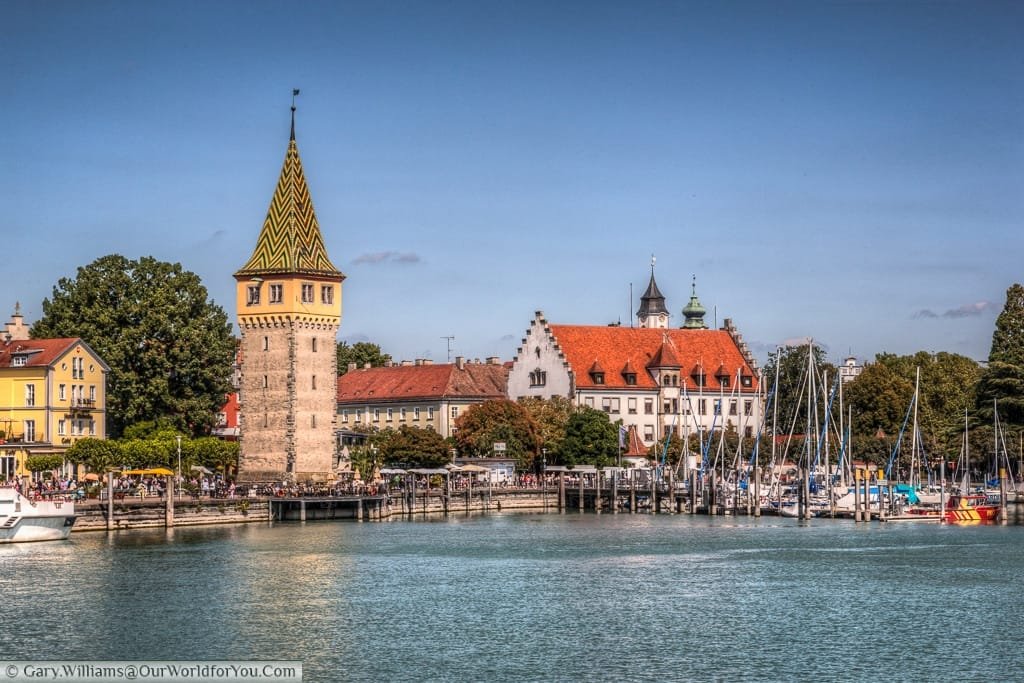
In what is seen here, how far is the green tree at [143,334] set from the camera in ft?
327

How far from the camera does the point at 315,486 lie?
3656 inches

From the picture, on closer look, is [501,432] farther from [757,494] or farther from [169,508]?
[169,508]

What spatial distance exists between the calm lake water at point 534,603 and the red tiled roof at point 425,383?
48416 millimetres

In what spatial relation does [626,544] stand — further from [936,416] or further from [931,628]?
[936,416]

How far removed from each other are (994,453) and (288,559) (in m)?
56.5

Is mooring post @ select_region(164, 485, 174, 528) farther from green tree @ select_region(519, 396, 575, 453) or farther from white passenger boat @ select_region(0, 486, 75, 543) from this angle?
green tree @ select_region(519, 396, 575, 453)

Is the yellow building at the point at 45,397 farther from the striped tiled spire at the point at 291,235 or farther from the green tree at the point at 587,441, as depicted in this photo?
the green tree at the point at 587,441

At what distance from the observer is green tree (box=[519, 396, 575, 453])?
113375mm

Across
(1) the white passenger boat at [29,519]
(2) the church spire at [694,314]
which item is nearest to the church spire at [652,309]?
(2) the church spire at [694,314]

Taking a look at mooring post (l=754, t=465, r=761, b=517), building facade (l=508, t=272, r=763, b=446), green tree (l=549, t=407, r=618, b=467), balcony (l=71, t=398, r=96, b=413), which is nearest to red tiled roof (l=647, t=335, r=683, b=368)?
building facade (l=508, t=272, r=763, b=446)

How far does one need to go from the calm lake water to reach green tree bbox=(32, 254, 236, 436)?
2073 cm

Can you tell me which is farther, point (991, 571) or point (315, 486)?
point (315, 486)

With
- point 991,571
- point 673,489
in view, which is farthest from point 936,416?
point 991,571

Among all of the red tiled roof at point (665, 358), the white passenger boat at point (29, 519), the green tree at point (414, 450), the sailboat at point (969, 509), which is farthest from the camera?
the red tiled roof at point (665, 358)
